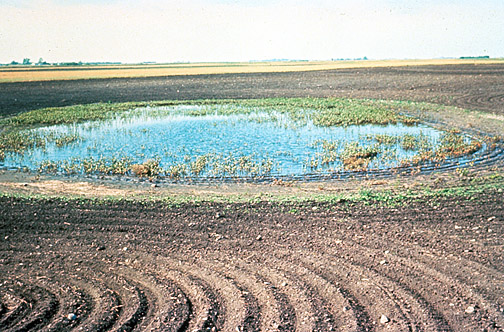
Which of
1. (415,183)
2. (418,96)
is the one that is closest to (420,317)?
(415,183)

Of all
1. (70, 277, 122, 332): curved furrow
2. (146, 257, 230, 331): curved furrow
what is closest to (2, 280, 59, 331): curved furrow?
(70, 277, 122, 332): curved furrow

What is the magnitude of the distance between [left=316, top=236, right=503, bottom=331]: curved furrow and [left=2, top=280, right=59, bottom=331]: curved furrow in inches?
227

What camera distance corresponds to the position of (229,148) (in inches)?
858

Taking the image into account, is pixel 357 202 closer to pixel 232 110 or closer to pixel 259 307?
pixel 259 307

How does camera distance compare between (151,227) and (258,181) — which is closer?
(151,227)

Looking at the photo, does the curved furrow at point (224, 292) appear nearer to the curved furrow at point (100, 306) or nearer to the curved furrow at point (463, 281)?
the curved furrow at point (100, 306)

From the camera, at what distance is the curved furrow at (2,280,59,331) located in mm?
6746

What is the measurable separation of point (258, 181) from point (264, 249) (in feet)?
21.4

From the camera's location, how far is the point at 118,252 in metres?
9.59

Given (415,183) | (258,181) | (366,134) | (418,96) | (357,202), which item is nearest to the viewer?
(357,202)

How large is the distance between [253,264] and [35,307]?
4.06 m

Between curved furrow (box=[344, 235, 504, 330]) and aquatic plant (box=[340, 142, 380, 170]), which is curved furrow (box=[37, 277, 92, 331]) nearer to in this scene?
curved furrow (box=[344, 235, 504, 330])

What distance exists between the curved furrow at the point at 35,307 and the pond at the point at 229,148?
29.9ft

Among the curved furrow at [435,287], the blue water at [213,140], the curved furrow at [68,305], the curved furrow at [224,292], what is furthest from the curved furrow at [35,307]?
the blue water at [213,140]
